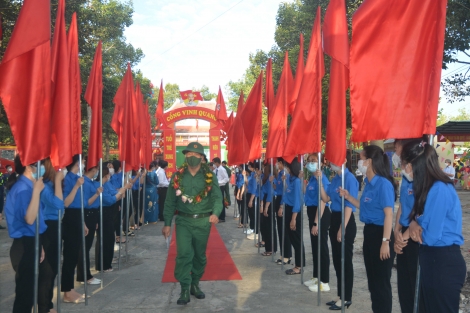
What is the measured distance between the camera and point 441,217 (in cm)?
320

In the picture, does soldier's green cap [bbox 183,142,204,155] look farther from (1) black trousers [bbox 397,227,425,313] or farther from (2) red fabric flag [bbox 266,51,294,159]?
(1) black trousers [bbox 397,227,425,313]

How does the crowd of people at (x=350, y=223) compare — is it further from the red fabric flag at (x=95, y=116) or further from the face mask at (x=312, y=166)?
the red fabric flag at (x=95, y=116)

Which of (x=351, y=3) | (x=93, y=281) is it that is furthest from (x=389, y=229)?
(x=351, y=3)

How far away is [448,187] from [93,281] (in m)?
5.37

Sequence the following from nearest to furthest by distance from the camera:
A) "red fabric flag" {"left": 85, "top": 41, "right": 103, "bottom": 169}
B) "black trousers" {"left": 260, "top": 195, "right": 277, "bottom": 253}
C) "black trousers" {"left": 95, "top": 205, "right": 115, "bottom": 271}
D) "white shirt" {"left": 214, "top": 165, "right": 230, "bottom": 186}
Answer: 1. "red fabric flag" {"left": 85, "top": 41, "right": 103, "bottom": 169}
2. "black trousers" {"left": 95, "top": 205, "right": 115, "bottom": 271}
3. "black trousers" {"left": 260, "top": 195, "right": 277, "bottom": 253}
4. "white shirt" {"left": 214, "top": 165, "right": 230, "bottom": 186}

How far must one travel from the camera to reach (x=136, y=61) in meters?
40.2

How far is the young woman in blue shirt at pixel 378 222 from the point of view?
4504 mm

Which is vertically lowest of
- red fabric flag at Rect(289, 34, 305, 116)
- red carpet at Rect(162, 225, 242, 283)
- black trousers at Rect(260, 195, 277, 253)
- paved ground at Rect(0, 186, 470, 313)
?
paved ground at Rect(0, 186, 470, 313)

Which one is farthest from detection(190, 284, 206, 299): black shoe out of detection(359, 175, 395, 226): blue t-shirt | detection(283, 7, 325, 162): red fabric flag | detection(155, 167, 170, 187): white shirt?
detection(155, 167, 170, 187): white shirt

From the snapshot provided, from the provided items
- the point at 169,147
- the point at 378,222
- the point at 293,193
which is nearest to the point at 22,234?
the point at 378,222

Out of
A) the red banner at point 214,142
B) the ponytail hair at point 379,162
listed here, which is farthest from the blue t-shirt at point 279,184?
the red banner at point 214,142

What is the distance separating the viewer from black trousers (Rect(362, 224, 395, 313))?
14.9 ft

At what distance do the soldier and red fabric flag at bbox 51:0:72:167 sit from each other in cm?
156

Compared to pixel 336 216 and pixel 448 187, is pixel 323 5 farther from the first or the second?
pixel 448 187
